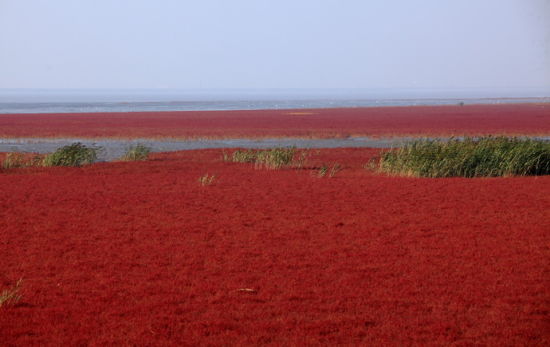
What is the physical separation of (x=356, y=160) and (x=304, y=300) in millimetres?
18137

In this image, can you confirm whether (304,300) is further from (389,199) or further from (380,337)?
(389,199)

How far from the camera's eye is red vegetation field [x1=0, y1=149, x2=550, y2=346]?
7047 mm

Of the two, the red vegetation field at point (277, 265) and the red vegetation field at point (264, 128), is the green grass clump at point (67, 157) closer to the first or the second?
the red vegetation field at point (277, 265)

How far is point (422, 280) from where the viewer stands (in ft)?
28.7

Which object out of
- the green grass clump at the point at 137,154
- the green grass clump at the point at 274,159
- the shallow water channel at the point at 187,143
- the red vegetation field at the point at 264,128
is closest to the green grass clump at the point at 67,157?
the green grass clump at the point at 137,154

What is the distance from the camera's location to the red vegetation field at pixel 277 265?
7.05m

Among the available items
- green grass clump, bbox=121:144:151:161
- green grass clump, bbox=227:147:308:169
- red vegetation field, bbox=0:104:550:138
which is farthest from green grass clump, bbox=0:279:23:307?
red vegetation field, bbox=0:104:550:138

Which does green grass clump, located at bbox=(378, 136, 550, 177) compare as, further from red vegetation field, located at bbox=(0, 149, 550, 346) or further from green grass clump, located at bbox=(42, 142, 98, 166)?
green grass clump, located at bbox=(42, 142, 98, 166)

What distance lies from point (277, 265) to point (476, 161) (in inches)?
487

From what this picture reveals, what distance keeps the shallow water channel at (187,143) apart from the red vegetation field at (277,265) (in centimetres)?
1460

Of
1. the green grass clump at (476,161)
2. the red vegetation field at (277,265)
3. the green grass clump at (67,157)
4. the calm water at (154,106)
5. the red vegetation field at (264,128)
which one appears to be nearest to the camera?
the red vegetation field at (277,265)

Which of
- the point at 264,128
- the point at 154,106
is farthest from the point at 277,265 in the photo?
the point at 154,106

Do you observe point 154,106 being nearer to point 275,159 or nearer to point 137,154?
point 137,154

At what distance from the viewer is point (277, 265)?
9.60 m
